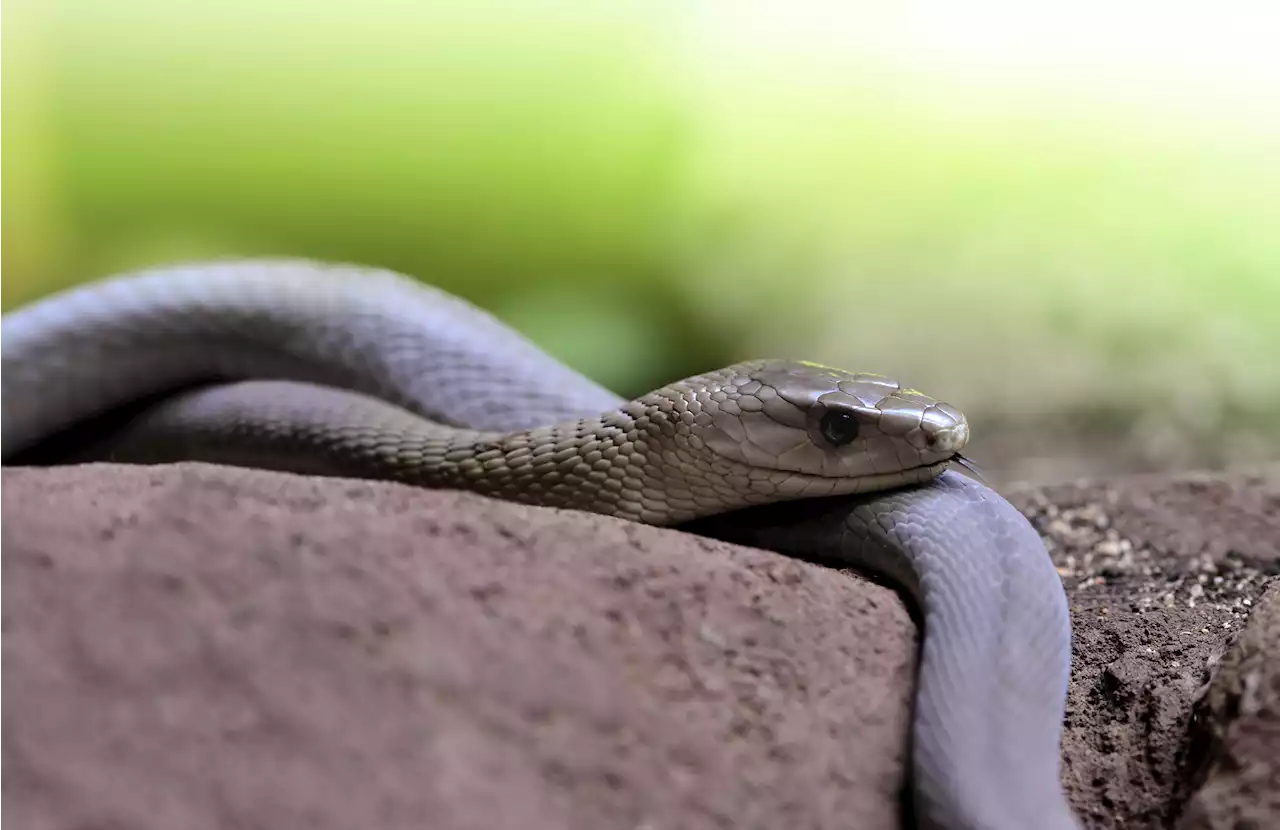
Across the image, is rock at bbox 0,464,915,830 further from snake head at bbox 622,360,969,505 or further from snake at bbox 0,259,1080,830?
snake head at bbox 622,360,969,505

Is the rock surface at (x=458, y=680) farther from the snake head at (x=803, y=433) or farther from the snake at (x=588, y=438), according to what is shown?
the snake head at (x=803, y=433)

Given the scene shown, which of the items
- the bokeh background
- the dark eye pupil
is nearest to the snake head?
the dark eye pupil

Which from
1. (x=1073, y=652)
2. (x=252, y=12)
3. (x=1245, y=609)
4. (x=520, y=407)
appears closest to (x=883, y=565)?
(x=1073, y=652)

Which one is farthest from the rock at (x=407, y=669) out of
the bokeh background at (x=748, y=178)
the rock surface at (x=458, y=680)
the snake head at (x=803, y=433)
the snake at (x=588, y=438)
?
the bokeh background at (x=748, y=178)

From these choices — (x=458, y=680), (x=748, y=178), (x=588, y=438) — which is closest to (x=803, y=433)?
(x=588, y=438)

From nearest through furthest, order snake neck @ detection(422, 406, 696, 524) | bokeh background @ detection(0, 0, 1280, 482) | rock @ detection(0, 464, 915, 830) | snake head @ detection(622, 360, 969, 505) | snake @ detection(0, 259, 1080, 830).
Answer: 1. rock @ detection(0, 464, 915, 830)
2. snake @ detection(0, 259, 1080, 830)
3. snake head @ detection(622, 360, 969, 505)
4. snake neck @ detection(422, 406, 696, 524)
5. bokeh background @ detection(0, 0, 1280, 482)

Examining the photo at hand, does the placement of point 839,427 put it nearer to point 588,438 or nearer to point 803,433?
point 803,433

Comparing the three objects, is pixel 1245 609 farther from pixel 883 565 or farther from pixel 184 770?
pixel 184 770
